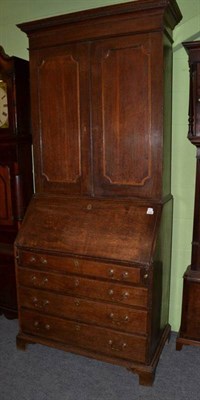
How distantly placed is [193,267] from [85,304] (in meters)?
0.81

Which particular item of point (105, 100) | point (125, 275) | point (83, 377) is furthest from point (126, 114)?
point (83, 377)

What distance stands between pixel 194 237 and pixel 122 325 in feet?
2.56

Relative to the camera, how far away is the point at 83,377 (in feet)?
7.12

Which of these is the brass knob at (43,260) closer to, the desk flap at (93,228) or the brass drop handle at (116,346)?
the desk flap at (93,228)

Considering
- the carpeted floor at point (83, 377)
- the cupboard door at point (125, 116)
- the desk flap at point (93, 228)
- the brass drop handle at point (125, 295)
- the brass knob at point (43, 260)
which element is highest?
the cupboard door at point (125, 116)

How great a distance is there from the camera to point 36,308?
235cm

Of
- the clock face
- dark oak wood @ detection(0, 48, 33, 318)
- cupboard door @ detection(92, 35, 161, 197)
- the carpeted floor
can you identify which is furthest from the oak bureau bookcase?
the clock face

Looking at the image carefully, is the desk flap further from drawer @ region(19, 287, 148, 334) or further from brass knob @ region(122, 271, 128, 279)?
drawer @ region(19, 287, 148, 334)

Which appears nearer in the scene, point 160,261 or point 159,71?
point 159,71

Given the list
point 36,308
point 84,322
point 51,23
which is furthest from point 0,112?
point 84,322

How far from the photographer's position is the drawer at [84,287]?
1998mm

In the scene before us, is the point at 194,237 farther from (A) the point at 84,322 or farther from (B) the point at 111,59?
(B) the point at 111,59

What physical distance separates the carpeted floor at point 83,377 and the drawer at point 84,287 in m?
0.54

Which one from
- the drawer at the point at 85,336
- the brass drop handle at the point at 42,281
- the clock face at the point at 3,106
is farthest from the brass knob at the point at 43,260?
the clock face at the point at 3,106
